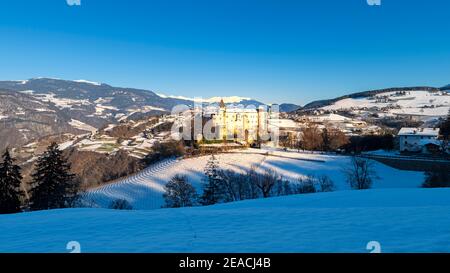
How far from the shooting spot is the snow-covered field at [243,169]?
115ft

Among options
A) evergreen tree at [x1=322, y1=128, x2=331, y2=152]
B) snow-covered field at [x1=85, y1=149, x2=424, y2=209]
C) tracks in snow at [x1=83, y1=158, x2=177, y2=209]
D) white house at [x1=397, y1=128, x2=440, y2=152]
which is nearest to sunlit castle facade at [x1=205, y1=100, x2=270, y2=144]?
evergreen tree at [x1=322, y1=128, x2=331, y2=152]

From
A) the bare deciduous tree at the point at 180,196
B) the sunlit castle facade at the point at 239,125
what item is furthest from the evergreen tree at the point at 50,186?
the sunlit castle facade at the point at 239,125

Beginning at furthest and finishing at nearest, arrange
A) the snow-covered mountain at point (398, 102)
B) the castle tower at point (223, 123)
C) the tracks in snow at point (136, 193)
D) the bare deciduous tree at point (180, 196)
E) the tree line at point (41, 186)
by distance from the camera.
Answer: the snow-covered mountain at point (398, 102) < the castle tower at point (223, 123) < the tracks in snow at point (136, 193) < the bare deciduous tree at point (180, 196) < the tree line at point (41, 186)

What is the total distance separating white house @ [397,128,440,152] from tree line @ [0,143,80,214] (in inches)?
1908

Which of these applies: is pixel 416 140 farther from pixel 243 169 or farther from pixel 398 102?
pixel 398 102

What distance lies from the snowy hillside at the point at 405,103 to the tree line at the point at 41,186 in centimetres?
12579

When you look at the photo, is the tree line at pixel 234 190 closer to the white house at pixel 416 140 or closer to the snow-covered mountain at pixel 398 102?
the white house at pixel 416 140

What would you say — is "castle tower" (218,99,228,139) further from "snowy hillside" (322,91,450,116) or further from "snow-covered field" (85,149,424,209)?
"snowy hillside" (322,91,450,116)

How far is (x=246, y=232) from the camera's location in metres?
5.71

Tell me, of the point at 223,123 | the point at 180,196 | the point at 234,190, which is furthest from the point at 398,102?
the point at 180,196

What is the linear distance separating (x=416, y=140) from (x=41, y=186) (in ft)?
179

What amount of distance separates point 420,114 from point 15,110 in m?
189

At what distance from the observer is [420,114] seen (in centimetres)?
12625
